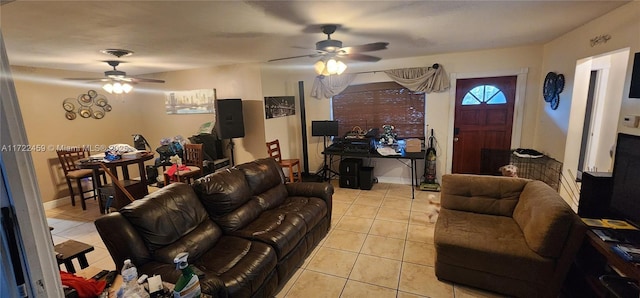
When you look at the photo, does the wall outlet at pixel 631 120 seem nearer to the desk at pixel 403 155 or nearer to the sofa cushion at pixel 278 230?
the desk at pixel 403 155

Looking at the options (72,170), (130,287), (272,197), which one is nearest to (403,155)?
(272,197)

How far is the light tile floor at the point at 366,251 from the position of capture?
234 cm

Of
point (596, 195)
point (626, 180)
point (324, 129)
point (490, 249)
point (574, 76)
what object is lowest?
point (490, 249)

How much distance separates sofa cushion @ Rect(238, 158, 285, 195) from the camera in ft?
9.56

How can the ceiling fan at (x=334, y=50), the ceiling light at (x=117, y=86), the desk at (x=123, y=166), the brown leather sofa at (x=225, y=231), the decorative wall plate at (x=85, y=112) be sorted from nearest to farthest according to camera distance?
1. the brown leather sofa at (x=225, y=231)
2. the ceiling fan at (x=334, y=50)
3. the desk at (x=123, y=166)
4. the ceiling light at (x=117, y=86)
5. the decorative wall plate at (x=85, y=112)

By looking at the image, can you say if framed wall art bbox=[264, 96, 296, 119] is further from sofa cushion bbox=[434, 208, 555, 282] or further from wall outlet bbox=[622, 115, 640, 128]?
wall outlet bbox=[622, 115, 640, 128]

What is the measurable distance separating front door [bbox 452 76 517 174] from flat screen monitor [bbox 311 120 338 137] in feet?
6.88

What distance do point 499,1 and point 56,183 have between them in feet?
21.7

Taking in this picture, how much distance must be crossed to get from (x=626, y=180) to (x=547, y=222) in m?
0.72

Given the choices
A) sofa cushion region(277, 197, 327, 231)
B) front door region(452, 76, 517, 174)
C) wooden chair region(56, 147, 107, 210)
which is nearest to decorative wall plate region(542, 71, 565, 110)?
front door region(452, 76, 517, 174)

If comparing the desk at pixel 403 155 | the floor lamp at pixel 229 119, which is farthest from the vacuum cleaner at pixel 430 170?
the floor lamp at pixel 229 119

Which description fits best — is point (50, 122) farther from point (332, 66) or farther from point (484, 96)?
point (484, 96)

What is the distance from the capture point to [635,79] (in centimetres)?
210

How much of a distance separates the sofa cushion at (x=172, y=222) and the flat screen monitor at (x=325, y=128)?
2.97 m
